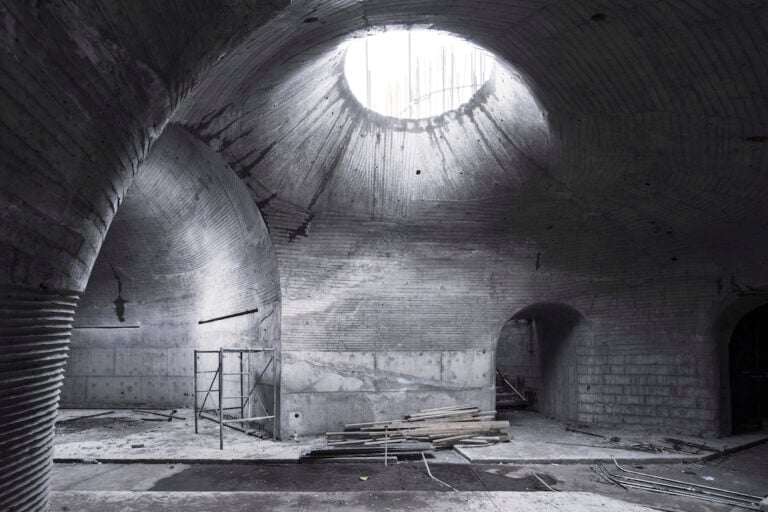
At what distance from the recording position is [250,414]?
1238 cm

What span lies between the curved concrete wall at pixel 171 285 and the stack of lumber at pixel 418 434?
235 cm

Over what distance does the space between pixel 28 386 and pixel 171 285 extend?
12.2 m

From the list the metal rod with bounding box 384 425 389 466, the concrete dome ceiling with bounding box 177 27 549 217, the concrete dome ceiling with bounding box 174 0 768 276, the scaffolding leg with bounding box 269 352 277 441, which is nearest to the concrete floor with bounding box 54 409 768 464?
the scaffolding leg with bounding box 269 352 277 441

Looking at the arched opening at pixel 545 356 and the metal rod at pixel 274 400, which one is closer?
the metal rod at pixel 274 400

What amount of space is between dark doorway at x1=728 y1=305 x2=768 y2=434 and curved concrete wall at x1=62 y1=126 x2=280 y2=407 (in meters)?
9.36

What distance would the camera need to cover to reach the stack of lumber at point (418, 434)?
9750 millimetres

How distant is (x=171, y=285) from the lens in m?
15.1

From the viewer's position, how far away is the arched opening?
12867mm

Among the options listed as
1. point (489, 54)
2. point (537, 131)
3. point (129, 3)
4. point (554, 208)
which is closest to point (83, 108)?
point (129, 3)

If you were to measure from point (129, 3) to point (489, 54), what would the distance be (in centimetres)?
632

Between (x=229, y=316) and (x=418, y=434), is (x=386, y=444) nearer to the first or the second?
(x=418, y=434)

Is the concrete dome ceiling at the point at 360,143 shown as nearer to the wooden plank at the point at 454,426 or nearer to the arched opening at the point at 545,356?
the arched opening at the point at 545,356

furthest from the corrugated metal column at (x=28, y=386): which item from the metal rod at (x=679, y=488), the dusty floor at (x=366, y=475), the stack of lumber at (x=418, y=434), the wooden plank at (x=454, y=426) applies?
the wooden plank at (x=454, y=426)

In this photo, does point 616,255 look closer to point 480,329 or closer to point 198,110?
point 480,329
